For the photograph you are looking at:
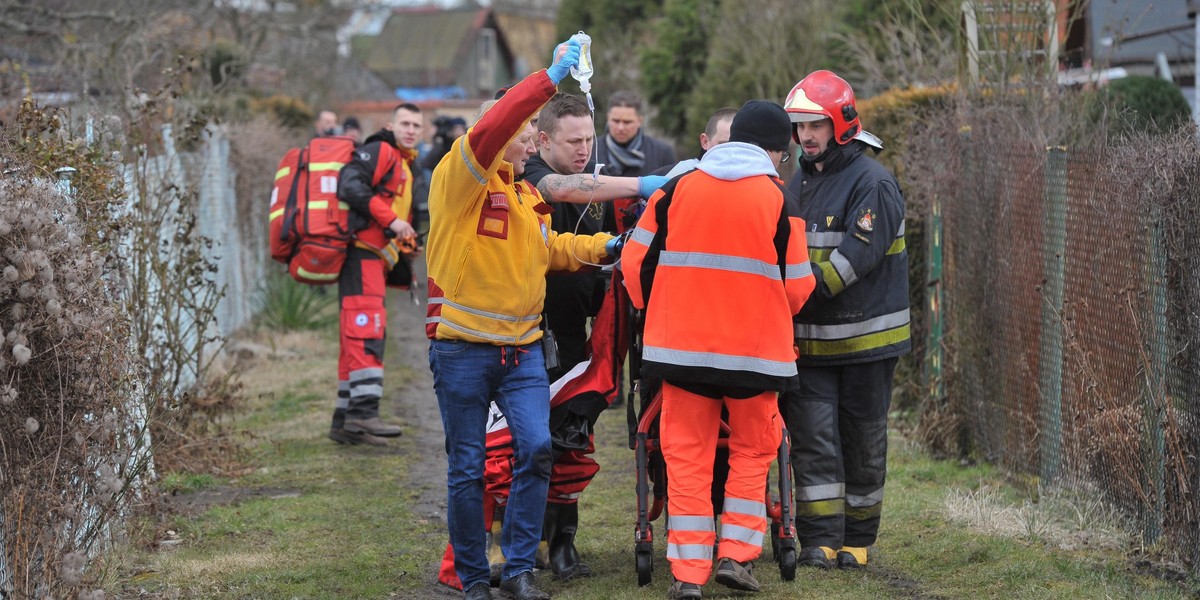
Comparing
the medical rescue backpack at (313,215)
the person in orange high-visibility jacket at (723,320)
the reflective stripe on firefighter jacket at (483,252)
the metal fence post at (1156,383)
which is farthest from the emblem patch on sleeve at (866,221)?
the medical rescue backpack at (313,215)

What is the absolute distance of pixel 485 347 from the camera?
17.2 ft

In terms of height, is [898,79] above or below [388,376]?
above

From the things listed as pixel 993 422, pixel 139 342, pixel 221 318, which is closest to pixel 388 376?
pixel 221 318

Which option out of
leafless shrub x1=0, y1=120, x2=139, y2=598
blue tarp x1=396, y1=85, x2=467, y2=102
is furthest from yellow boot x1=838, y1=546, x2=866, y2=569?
blue tarp x1=396, y1=85, x2=467, y2=102

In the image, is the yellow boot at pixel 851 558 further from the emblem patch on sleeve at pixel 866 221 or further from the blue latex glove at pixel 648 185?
the blue latex glove at pixel 648 185

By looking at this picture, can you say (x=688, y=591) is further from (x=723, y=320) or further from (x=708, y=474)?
(x=723, y=320)

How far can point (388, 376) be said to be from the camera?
463 inches

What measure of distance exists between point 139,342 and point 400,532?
1777 mm

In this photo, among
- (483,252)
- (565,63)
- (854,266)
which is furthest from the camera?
(854,266)

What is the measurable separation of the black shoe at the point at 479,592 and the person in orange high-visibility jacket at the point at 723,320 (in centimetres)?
72

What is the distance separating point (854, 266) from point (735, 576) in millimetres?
1391

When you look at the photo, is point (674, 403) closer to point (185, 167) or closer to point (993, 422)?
point (993, 422)

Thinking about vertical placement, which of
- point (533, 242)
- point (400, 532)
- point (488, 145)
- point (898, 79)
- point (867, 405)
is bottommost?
point (400, 532)

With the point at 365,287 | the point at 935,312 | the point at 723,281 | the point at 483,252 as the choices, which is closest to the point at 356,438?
the point at 365,287
